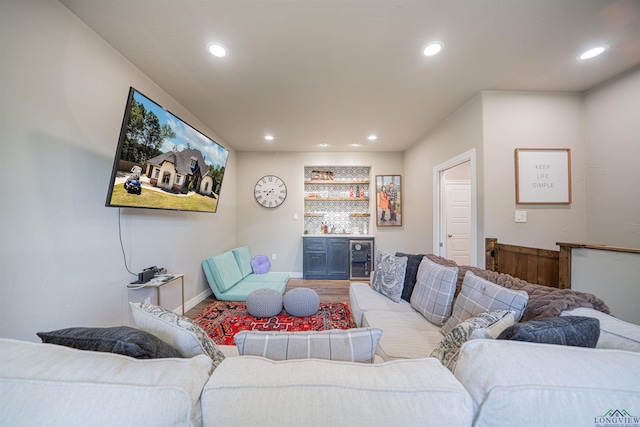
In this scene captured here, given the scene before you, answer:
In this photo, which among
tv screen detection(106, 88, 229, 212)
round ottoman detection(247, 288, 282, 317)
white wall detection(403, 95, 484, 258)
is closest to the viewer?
tv screen detection(106, 88, 229, 212)

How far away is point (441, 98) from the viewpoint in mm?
2293

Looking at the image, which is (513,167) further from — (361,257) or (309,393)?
(309,393)

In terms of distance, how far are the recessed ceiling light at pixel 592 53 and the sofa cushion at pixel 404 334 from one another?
2.50 metres

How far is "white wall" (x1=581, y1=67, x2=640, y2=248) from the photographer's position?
6.01 ft

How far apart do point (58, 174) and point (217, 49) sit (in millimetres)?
1393

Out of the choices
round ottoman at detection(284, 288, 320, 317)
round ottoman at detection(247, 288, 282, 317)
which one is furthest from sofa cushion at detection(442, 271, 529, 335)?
round ottoman at detection(247, 288, 282, 317)

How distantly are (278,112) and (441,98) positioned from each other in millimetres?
1903

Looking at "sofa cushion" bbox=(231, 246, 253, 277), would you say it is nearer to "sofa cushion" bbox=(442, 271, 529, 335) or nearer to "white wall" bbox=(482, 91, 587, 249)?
"sofa cushion" bbox=(442, 271, 529, 335)

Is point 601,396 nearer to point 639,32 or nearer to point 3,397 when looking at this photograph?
point 3,397

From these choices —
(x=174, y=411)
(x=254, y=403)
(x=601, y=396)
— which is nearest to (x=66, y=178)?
(x=174, y=411)

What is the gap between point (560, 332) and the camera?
0.71m

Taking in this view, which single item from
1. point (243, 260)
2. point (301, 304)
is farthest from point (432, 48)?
point (243, 260)

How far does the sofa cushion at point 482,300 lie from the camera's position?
3.54 feet

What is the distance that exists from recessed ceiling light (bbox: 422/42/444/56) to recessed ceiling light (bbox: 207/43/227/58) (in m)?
1.57
